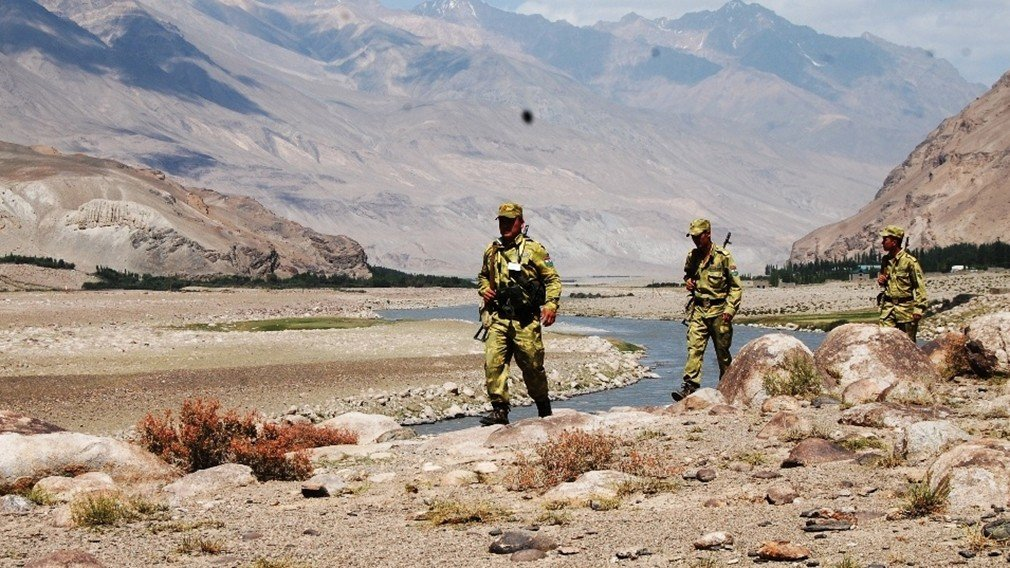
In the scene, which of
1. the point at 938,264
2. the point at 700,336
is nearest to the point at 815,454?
the point at 700,336

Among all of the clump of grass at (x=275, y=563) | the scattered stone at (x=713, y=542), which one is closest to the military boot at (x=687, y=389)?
the scattered stone at (x=713, y=542)

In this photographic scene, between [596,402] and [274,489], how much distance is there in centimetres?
2087

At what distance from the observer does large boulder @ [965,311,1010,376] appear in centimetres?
1912

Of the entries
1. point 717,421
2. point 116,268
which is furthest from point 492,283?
point 116,268

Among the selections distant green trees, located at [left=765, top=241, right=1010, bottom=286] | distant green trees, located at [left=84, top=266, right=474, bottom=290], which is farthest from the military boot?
distant green trees, located at [left=765, top=241, right=1010, bottom=286]

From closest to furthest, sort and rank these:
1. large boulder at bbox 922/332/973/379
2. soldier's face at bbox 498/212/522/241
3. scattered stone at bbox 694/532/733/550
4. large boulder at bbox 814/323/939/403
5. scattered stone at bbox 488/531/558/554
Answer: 1. scattered stone at bbox 694/532/733/550
2. scattered stone at bbox 488/531/558/554
3. soldier's face at bbox 498/212/522/241
4. large boulder at bbox 814/323/939/403
5. large boulder at bbox 922/332/973/379

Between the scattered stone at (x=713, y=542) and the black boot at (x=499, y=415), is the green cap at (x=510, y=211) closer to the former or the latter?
the black boot at (x=499, y=415)

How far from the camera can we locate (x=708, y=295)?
18.9 metres

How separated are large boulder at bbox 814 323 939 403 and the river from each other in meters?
10.4

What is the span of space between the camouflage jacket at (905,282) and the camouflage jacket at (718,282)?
11.9ft

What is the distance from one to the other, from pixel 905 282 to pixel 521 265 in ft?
28.3

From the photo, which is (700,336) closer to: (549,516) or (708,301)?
(708,301)

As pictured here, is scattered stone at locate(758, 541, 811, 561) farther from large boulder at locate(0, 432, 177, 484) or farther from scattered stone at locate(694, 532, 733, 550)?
large boulder at locate(0, 432, 177, 484)

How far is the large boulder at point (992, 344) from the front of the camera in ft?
62.7
